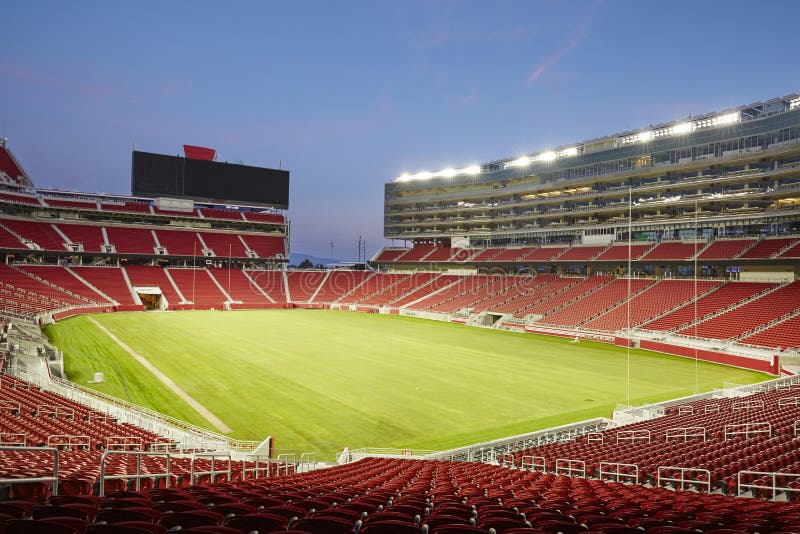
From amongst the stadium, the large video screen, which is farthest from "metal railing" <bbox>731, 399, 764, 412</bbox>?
the large video screen

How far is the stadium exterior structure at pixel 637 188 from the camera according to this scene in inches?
1860

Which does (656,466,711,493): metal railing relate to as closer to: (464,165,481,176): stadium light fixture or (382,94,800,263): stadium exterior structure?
(382,94,800,263): stadium exterior structure

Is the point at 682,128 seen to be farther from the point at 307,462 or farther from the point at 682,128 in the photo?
the point at 307,462

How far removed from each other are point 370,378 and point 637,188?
4523 centimetres

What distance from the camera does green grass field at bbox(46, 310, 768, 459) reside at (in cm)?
1955

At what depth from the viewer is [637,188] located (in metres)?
57.6

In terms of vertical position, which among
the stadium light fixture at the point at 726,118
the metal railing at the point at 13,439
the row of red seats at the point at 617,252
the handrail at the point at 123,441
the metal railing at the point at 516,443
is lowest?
the metal railing at the point at 516,443

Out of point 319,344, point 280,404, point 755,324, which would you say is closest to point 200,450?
point 280,404

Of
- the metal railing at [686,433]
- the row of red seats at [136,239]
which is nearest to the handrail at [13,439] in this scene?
the metal railing at [686,433]

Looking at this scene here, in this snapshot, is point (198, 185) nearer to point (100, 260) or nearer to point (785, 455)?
point (100, 260)

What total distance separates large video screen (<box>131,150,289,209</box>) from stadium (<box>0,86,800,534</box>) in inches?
13.4

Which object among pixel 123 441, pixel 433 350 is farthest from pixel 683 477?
pixel 433 350

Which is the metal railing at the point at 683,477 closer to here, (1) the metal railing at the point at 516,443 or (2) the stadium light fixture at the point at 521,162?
(1) the metal railing at the point at 516,443

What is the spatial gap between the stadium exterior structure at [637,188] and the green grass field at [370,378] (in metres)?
18.9
